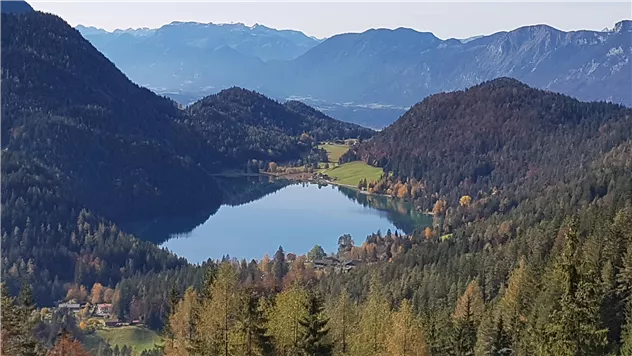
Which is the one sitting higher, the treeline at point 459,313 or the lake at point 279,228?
the treeline at point 459,313

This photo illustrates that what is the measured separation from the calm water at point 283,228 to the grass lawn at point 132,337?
158 ft

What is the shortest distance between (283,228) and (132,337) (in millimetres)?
85748

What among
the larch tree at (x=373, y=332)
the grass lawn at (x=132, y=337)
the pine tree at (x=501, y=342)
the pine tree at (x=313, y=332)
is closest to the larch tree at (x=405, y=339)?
the larch tree at (x=373, y=332)

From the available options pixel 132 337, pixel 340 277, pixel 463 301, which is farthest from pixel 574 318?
pixel 132 337

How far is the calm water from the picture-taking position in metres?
147

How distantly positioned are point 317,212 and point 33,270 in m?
83.2

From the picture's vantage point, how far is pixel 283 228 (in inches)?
6663

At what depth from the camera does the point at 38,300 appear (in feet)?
344

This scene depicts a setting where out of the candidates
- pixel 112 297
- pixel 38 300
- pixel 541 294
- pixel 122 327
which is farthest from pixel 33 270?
pixel 541 294

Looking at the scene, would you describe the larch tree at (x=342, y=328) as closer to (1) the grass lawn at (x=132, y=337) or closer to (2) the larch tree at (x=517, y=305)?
(2) the larch tree at (x=517, y=305)

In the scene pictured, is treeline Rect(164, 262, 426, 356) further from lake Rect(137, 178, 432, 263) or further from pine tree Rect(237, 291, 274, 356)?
lake Rect(137, 178, 432, 263)

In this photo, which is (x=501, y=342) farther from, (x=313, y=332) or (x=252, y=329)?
(x=252, y=329)

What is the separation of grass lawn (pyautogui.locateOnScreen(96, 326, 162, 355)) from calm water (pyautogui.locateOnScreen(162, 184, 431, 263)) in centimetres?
4816

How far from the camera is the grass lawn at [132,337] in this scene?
8200 centimetres
